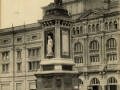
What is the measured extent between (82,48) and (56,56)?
25251mm

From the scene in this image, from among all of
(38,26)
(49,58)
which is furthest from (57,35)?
(38,26)

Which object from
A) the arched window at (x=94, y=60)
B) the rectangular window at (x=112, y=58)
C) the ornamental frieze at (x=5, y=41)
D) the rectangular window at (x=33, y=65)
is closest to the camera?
the rectangular window at (x=112, y=58)

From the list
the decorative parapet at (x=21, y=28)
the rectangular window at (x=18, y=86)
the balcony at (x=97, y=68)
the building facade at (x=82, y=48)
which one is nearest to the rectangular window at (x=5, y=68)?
the building facade at (x=82, y=48)

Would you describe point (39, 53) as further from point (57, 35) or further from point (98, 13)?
point (57, 35)

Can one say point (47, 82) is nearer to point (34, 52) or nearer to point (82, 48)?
point (82, 48)

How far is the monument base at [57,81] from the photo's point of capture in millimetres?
19234

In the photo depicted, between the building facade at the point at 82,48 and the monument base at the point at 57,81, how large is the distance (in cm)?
1610

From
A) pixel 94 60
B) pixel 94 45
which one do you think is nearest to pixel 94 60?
pixel 94 60

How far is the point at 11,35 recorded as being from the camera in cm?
5259

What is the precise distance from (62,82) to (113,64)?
21.9 metres

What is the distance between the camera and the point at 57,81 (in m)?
19.3

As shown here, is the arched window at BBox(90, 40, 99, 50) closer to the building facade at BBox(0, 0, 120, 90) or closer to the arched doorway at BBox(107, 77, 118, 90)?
the building facade at BBox(0, 0, 120, 90)

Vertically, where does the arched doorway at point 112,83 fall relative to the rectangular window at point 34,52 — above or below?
below

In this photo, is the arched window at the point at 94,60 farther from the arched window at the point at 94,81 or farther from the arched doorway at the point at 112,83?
the arched doorway at the point at 112,83
